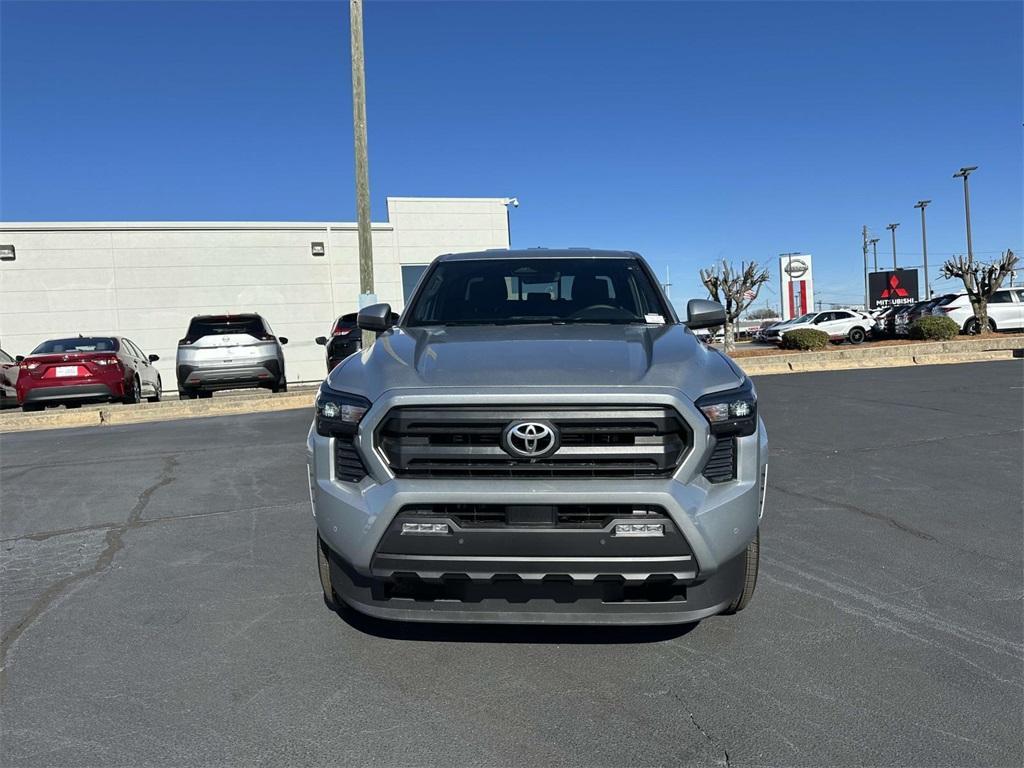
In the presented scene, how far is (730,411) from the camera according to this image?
296cm

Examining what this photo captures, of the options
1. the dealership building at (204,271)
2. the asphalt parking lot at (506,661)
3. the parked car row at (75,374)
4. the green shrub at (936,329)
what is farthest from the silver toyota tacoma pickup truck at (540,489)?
the dealership building at (204,271)

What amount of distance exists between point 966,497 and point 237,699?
5212 mm

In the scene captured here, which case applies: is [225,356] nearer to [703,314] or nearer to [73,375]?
[73,375]

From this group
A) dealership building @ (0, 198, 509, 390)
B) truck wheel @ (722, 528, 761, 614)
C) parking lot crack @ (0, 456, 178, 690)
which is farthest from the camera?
dealership building @ (0, 198, 509, 390)

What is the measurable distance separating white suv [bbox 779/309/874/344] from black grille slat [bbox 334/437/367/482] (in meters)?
30.4

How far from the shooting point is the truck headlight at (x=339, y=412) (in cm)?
299

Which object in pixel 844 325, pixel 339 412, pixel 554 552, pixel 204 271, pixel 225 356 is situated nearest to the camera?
pixel 554 552

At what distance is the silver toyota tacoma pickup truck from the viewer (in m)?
2.79

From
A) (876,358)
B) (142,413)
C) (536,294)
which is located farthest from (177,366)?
(876,358)

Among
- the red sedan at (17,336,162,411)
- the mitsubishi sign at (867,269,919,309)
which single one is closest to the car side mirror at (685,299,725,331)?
the red sedan at (17,336,162,411)

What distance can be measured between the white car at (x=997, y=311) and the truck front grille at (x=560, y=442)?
2770 cm

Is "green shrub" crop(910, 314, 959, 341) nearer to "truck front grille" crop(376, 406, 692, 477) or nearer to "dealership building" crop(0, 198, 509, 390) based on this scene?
"dealership building" crop(0, 198, 509, 390)

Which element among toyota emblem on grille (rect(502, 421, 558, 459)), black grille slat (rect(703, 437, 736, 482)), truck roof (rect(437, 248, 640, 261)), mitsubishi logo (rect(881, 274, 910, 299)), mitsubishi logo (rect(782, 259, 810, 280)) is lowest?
black grille slat (rect(703, 437, 736, 482))

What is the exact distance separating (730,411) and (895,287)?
4513 cm
